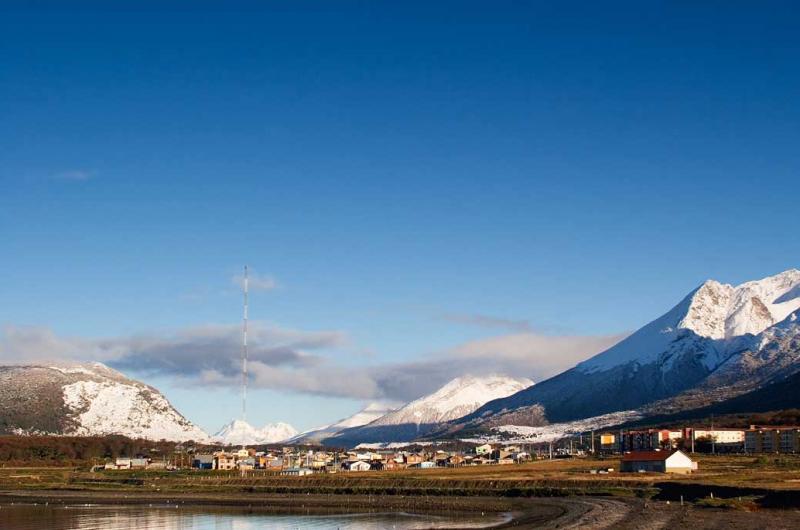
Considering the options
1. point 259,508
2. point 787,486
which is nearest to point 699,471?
point 787,486

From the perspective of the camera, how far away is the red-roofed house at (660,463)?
143 m

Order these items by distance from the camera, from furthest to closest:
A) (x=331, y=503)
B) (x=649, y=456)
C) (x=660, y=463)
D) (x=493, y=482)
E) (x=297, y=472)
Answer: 1. (x=297, y=472)
2. (x=649, y=456)
3. (x=660, y=463)
4. (x=493, y=482)
5. (x=331, y=503)

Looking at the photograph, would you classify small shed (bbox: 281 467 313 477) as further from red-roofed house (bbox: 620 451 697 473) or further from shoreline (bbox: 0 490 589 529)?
red-roofed house (bbox: 620 451 697 473)

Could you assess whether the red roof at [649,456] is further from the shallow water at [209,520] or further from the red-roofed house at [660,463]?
the shallow water at [209,520]

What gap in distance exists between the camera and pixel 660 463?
144 meters

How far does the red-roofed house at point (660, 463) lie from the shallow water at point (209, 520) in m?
50.8

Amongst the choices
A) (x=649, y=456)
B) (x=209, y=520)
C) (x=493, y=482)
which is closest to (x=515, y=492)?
(x=493, y=482)

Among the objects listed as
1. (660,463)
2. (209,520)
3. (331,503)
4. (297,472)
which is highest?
(660,463)

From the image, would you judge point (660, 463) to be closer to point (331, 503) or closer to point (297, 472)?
point (331, 503)

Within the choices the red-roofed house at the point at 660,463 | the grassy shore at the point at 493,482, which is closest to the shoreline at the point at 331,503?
the grassy shore at the point at 493,482

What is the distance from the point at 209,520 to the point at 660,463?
233ft

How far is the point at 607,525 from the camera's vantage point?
81438 mm

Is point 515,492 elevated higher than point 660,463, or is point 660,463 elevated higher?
point 660,463

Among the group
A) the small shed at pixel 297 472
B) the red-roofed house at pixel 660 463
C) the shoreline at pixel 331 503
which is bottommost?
the small shed at pixel 297 472
